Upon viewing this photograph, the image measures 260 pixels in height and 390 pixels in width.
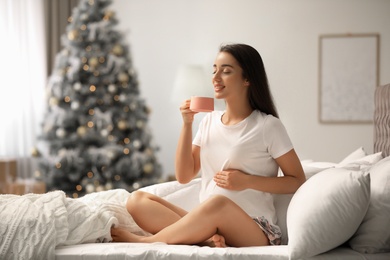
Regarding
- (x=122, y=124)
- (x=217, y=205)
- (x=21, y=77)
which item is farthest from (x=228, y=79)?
(x=21, y=77)

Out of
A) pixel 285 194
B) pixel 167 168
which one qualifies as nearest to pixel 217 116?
pixel 285 194

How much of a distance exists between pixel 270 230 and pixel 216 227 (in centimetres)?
23

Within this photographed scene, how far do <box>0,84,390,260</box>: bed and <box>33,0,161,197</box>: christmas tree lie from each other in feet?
11.7

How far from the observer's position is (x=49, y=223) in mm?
2078

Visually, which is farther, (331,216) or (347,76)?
(347,76)

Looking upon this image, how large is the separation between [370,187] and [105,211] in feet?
3.37

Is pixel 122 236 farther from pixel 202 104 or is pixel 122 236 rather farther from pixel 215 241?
pixel 202 104

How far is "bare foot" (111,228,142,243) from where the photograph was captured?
2322 mm

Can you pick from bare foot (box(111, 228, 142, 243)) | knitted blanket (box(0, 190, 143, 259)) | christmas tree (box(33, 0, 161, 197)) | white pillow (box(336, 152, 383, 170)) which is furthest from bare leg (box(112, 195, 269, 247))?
christmas tree (box(33, 0, 161, 197))

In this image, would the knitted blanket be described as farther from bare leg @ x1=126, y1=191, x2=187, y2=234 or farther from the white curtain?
the white curtain

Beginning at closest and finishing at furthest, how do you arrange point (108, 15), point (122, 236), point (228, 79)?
point (122, 236) < point (228, 79) < point (108, 15)

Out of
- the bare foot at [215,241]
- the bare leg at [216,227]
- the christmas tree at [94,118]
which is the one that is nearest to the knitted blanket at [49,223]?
the bare leg at [216,227]

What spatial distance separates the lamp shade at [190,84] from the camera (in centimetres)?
633

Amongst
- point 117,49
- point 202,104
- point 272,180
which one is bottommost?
point 272,180
